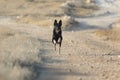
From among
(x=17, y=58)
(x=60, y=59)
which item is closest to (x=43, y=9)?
(x=60, y=59)

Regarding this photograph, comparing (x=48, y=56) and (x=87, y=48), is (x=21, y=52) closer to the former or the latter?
(x=48, y=56)

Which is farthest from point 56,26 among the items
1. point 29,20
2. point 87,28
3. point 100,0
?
point 100,0

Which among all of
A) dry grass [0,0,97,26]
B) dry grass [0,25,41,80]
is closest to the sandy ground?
dry grass [0,25,41,80]

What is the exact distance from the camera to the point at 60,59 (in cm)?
1945

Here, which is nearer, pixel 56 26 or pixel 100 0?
pixel 56 26

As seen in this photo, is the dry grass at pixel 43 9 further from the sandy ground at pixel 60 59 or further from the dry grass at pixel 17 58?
the dry grass at pixel 17 58

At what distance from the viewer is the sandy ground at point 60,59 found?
1580 centimetres

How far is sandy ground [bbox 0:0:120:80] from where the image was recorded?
15795 mm

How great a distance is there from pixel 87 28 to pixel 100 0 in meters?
24.7

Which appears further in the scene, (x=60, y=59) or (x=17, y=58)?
(x=60, y=59)

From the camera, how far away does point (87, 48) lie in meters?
23.4

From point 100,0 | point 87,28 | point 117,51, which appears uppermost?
point 117,51

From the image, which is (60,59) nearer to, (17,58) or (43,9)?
(17,58)

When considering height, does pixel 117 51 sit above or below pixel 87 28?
above
